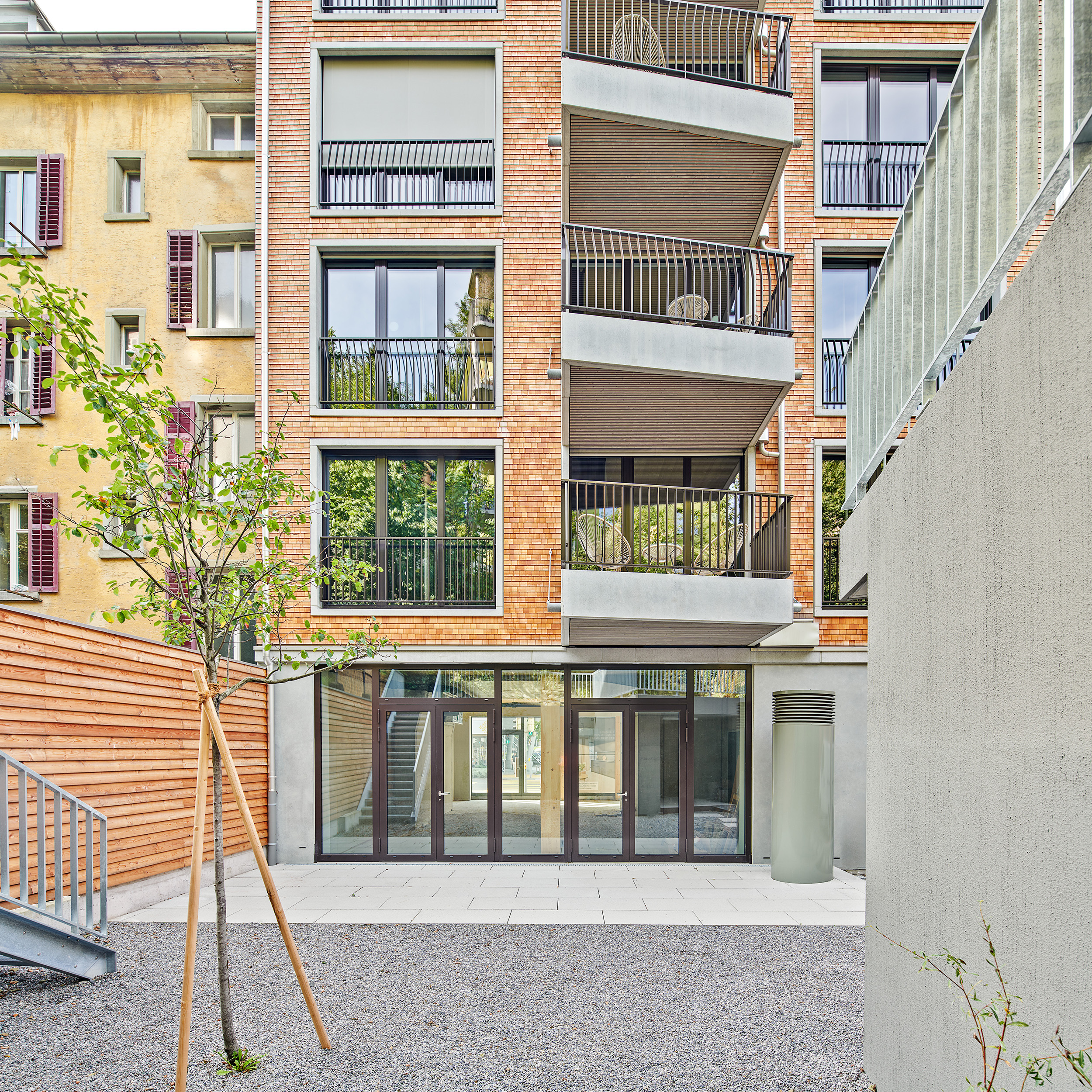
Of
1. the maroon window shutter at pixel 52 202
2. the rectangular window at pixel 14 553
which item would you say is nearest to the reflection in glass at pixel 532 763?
the rectangular window at pixel 14 553

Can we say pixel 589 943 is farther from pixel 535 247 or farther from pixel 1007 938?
pixel 535 247

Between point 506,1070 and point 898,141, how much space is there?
14136 millimetres

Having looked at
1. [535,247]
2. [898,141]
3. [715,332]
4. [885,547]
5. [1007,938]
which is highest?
[898,141]

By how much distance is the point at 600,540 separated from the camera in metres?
12.8

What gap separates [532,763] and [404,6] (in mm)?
11906

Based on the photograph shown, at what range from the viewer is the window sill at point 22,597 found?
547 inches

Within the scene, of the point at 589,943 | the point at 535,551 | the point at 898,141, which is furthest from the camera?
the point at 898,141

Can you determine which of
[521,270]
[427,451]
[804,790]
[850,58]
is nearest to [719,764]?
[804,790]

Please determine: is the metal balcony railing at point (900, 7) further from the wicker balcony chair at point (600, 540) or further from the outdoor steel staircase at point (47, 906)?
the outdoor steel staircase at point (47, 906)

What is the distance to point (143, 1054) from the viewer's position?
5.51m

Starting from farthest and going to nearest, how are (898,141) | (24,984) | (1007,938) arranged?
(898,141), (24,984), (1007,938)

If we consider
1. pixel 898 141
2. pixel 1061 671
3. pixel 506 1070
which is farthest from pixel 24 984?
pixel 898 141

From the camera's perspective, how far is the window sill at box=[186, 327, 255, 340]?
14453 millimetres

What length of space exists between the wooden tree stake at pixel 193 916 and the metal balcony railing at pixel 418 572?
7.57 meters
